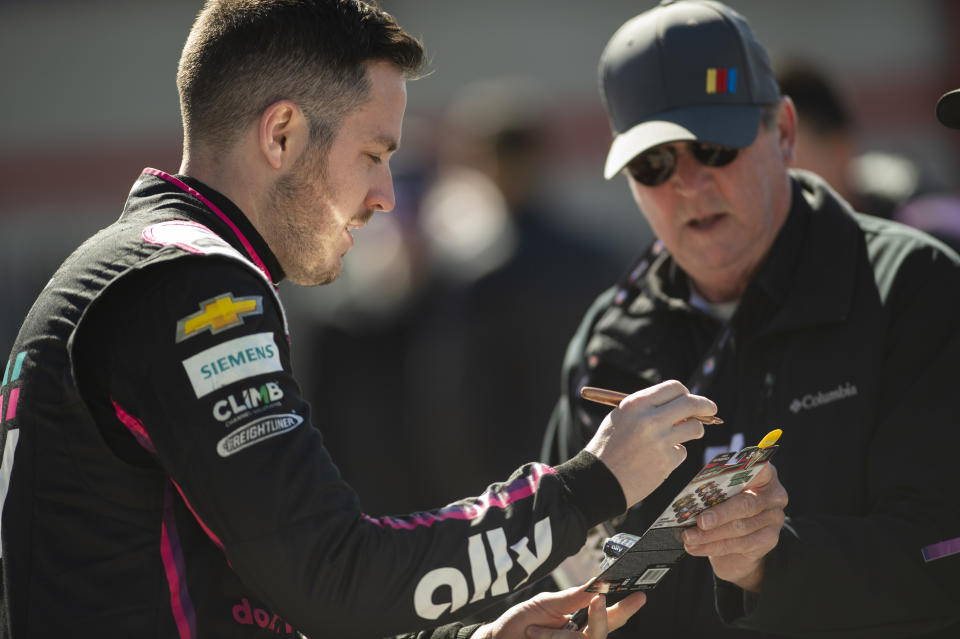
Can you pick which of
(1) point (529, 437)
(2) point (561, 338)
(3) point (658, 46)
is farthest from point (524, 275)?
(3) point (658, 46)

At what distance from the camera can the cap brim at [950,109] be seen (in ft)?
7.04

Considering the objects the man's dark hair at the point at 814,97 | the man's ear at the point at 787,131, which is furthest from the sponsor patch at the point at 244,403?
the man's dark hair at the point at 814,97

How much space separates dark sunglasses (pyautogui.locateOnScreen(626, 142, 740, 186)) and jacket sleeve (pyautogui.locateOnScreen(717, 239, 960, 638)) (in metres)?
0.67

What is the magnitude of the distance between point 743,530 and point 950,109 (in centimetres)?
89

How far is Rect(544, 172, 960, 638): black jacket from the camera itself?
2398mm

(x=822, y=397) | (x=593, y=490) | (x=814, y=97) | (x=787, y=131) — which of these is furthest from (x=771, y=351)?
(x=814, y=97)

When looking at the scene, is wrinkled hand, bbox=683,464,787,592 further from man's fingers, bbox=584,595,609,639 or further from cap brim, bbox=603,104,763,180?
cap brim, bbox=603,104,763,180

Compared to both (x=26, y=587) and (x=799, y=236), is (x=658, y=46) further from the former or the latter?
(x=26, y=587)

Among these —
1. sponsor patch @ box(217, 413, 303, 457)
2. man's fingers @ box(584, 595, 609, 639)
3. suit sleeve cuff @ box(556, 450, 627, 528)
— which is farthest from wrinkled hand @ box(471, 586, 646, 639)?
sponsor patch @ box(217, 413, 303, 457)

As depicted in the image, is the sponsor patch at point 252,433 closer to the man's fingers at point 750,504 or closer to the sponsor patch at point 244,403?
the sponsor patch at point 244,403

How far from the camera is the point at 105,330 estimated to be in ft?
5.97

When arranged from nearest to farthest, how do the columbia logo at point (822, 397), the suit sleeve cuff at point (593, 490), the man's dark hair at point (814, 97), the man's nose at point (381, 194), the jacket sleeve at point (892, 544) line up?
the suit sleeve cuff at point (593, 490) → the man's nose at point (381, 194) → the jacket sleeve at point (892, 544) → the columbia logo at point (822, 397) → the man's dark hair at point (814, 97)

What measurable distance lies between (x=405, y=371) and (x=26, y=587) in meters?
3.71

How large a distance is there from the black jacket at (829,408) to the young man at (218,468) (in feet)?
2.17
